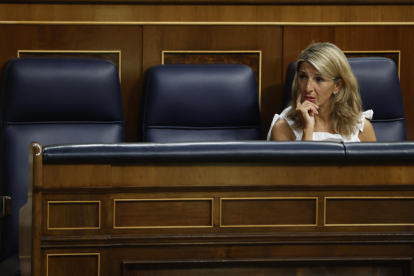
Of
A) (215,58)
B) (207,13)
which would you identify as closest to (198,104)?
(215,58)

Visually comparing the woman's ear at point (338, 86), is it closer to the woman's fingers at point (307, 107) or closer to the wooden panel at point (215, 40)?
the woman's fingers at point (307, 107)

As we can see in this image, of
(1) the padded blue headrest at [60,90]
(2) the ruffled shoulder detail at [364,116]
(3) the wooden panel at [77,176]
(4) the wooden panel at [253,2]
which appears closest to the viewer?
(3) the wooden panel at [77,176]

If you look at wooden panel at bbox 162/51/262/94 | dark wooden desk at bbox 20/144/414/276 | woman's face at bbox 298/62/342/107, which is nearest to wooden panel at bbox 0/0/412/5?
wooden panel at bbox 162/51/262/94

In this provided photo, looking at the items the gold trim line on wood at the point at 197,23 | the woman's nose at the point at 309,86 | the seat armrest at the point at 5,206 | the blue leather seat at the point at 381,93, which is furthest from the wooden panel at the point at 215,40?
the seat armrest at the point at 5,206

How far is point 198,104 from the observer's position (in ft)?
4.24

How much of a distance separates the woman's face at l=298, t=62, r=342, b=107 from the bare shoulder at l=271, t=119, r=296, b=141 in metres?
0.09

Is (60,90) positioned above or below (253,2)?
below

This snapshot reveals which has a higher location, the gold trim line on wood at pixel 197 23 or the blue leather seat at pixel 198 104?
the gold trim line on wood at pixel 197 23

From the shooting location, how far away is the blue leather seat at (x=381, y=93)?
133cm

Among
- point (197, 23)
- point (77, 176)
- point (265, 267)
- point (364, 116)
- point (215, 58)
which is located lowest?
point (265, 267)

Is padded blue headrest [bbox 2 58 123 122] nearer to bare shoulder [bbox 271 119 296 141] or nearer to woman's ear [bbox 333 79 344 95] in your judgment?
bare shoulder [bbox 271 119 296 141]

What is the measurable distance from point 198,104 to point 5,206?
550mm

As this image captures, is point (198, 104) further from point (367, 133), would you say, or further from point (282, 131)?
point (367, 133)

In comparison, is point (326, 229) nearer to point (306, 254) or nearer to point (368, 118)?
point (306, 254)
